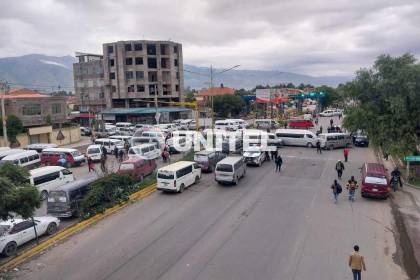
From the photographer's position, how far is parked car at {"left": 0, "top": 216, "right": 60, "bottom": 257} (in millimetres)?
16462

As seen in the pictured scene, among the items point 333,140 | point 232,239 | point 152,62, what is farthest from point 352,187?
point 152,62

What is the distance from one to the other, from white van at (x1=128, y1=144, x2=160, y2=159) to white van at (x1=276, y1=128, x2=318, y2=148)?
15439 mm

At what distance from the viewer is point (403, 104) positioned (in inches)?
1090

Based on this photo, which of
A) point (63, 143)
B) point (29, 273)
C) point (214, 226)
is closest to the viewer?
point (29, 273)

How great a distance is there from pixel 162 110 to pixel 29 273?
66944 mm

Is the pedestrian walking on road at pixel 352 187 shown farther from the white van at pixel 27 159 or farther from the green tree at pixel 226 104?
the green tree at pixel 226 104

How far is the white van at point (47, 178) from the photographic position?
995 inches

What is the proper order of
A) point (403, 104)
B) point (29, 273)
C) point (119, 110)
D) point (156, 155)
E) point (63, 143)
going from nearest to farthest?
1. point (29, 273)
2. point (403, 104)
3. point (156, 155)
4. point (63, 143)
5. point (119, 110)

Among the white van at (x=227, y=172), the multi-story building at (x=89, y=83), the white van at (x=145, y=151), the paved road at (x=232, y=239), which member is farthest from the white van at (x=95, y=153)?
the multi-story building at (x=89, y=83)

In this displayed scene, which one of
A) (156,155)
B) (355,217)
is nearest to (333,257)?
(355,217)

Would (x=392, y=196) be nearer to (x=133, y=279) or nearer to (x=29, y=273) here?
(x=133, y=279)

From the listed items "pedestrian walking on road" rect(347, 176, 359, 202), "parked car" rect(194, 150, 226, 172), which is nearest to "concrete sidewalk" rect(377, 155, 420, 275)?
"pedestrian walking on road" rect(347, 176, 359, 202)

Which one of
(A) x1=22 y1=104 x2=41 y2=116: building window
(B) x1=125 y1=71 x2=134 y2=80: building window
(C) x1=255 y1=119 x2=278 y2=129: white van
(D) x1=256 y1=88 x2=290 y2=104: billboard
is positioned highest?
(B) x1=125 y1=71 x2=134 y2=80: building window

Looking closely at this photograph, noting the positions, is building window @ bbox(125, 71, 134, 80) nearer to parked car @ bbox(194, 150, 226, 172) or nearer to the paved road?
parked car @ bbox(194, 150, 226, 172)
